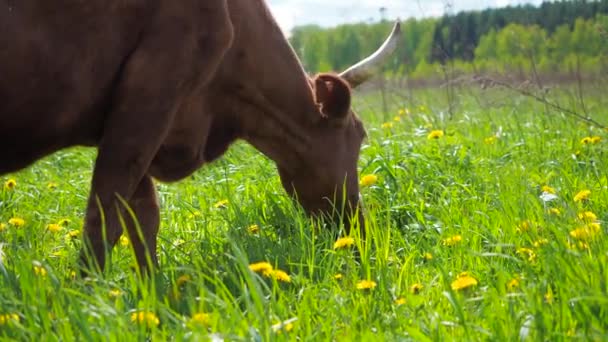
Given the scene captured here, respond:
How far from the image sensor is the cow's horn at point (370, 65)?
5.34 m

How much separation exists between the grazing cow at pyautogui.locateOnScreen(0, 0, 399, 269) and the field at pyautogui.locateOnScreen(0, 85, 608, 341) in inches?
13.1

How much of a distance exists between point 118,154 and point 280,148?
1.34 metres

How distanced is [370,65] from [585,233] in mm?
2489

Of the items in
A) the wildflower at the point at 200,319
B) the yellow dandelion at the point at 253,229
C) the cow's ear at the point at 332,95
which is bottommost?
the yellow dandelion at the point at 253,229

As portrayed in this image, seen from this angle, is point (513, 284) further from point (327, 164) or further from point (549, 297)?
point (327, 164)

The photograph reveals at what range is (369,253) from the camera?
3.47 meters

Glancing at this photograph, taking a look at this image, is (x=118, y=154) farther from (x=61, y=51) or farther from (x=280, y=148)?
(x=280, y=148)

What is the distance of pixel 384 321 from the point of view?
109 inches

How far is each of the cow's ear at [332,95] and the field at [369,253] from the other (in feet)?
1.79

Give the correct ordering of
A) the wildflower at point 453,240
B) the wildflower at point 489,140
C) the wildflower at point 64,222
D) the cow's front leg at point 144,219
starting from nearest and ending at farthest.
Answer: the wildflower at point 453,240 < the cow's front leg at point 144,219 < the wildflower at point 64,222 < the wildflower at point 489,140

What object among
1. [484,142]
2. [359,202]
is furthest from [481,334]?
[484,142]

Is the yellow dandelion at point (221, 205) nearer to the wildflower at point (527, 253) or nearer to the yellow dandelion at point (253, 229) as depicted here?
the yellow dandelion at point (253, 229)

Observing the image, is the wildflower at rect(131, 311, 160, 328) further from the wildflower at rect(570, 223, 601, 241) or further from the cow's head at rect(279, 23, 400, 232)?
the cow's head at rect(279, 23, 400, 232)

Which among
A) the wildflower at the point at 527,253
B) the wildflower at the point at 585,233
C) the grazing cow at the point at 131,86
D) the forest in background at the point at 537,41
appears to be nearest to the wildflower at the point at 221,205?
the grazing cow at the point at 131,86
